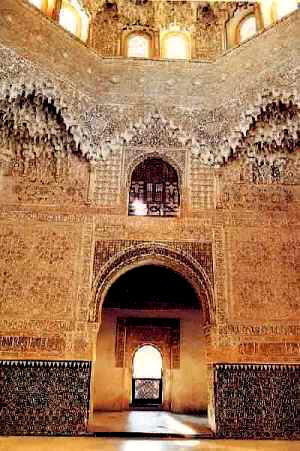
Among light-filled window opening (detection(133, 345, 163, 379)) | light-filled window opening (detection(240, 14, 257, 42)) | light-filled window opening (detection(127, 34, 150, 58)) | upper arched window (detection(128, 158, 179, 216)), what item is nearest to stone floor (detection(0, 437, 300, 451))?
upper arched window (detection(128, 158, 179, 216))

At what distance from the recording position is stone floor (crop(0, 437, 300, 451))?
5473mm

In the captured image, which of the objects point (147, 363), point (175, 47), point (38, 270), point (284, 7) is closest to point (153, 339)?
point (147, 363)

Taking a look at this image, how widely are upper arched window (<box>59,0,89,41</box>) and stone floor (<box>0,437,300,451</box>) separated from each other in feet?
27.0

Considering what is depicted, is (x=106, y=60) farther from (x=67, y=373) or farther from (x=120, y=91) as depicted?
(x=67, y=373)

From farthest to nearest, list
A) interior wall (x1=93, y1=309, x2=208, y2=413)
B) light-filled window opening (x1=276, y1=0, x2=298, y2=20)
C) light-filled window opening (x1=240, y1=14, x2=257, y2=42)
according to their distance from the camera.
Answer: interior wall (x1=93, y1=309, x2=208, y2=413)
light-filled window opening (x1=240, y1=14, x2=257, y2=42)
light-filled window opening (x1=276, y1=0, x2=298, y2=20)

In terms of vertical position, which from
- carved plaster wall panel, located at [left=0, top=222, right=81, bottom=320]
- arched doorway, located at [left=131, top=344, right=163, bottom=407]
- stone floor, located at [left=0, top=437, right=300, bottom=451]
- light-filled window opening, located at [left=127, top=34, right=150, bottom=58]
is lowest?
stone floor, located at [left=0, top=437, right=300, bottom=451]

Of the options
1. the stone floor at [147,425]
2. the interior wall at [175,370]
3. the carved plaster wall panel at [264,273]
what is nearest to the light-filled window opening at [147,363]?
the interior wall at [175,370]

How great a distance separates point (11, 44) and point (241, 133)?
14.5 ft

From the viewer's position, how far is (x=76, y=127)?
761 cm

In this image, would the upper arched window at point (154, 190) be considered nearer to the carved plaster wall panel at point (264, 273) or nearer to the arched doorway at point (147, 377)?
the carved plaster wall panel at point (264, 273)

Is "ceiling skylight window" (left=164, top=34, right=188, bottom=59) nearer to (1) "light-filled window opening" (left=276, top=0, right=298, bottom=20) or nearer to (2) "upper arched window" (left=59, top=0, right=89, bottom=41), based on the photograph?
(2) "upper arched window" (left=59, top=0, right=89, bottom=41)

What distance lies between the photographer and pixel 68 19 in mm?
9305

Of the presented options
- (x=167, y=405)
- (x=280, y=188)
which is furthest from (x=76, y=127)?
(x=167, y=405)

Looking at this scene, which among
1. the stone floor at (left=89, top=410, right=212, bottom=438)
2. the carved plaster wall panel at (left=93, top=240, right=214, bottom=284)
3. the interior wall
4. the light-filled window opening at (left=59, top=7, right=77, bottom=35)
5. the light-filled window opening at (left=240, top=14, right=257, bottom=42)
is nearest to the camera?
the stone floor at (left=89, top=410, right=212, bottom=438)
